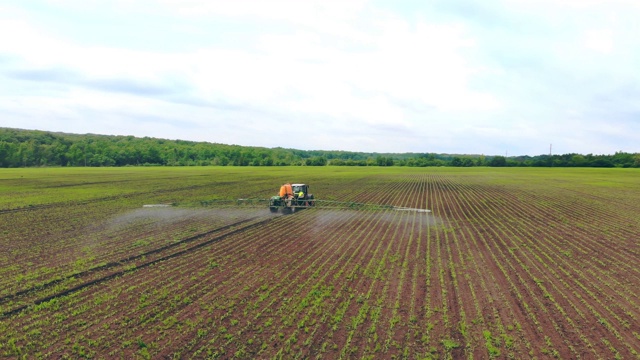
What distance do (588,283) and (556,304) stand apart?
2.92 meters

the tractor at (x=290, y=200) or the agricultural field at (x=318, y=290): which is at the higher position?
the tractor at (x=290, y=200)

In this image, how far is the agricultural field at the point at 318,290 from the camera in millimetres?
9102

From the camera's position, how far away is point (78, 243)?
18594 mm

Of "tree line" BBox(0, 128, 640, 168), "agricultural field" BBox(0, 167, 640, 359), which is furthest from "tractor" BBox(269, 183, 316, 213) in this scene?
"tree line" BBox(0, 128, 640, 168)

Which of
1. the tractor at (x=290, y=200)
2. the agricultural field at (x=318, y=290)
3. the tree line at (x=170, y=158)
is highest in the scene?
the tree line at (x=170, y=158)

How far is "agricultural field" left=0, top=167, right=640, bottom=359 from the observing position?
910 cm

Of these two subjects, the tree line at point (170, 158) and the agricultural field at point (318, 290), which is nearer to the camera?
the agricultural field at point (318, 290)

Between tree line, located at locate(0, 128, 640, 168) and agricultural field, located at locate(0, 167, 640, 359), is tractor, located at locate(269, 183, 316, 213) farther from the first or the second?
tree line, located at locate(0, 128, 640, 168)

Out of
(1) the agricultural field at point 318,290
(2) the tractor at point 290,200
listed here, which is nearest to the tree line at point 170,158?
(2) the tractor at point 290,200

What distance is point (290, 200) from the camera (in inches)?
1182

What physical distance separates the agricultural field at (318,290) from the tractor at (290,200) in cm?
573

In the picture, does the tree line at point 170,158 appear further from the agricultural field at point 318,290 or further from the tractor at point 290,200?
the agricultural field at point 318,290

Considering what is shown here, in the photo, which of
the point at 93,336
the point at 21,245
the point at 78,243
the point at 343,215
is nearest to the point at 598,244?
the point at 343,215

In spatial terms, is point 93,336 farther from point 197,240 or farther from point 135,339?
point 197,240
